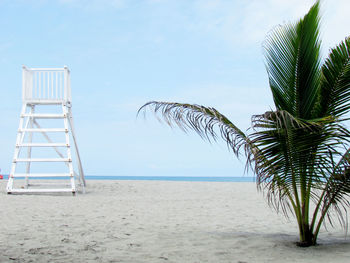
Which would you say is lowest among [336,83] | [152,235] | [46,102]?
[152,235]

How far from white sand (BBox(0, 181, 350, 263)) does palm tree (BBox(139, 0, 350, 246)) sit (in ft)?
2.21

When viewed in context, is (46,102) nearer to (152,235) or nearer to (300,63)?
(152,235)

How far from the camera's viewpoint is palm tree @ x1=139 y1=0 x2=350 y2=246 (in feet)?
16.3

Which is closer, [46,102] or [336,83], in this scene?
[336,83]

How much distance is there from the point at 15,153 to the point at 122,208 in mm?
4296

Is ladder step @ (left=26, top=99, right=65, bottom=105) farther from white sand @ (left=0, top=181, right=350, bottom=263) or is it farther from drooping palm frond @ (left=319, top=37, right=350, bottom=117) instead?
drooping palm frond @ (left=319, top=37, right=350, bottom=117)

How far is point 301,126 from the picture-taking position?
4844 millimetres

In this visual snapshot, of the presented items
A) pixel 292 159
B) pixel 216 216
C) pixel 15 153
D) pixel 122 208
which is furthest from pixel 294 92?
pixel 15 153

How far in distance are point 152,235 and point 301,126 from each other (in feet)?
9.14

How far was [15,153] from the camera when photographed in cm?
1196

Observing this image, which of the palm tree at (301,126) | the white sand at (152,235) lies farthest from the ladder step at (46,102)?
the palm tree at (301,126)

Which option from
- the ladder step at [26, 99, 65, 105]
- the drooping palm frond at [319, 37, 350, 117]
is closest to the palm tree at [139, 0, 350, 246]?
the drooping palm frond at [319, 37, 350, 117]

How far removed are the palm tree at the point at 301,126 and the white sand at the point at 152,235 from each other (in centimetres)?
67

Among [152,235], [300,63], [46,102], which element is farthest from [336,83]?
[46,102]
